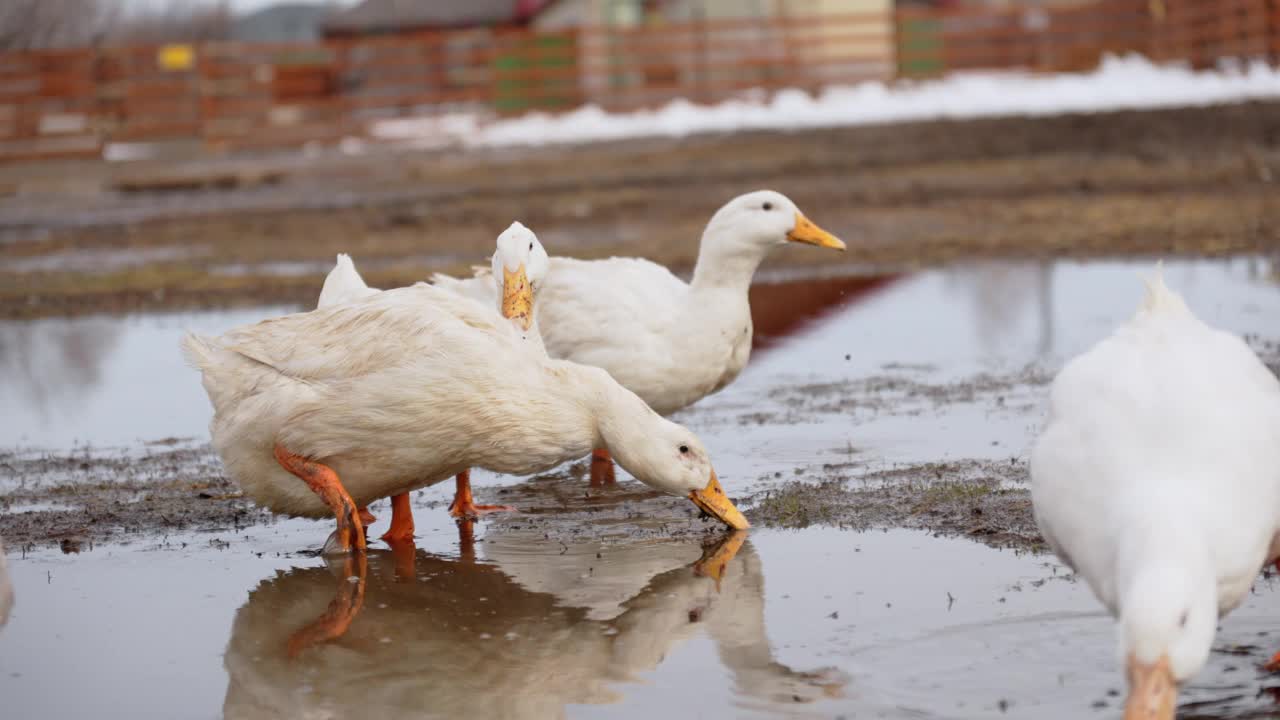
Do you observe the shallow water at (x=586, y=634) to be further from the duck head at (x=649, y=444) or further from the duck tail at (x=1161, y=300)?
the duck tail at (x=1161, y=300)

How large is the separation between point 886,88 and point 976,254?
54.8 feet

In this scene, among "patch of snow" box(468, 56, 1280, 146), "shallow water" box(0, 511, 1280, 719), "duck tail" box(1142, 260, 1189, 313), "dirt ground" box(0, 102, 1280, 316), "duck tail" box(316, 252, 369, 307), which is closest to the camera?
"shallow water" box(0, 511, 1280, 719)

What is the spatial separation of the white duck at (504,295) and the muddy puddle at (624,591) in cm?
17

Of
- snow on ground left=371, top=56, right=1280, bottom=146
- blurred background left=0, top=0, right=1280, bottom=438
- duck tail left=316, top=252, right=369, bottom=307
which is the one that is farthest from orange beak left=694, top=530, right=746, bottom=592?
snow on ground left=371, top=56, right=1280, bottom=146

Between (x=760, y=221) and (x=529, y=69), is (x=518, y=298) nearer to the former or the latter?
(x=760, y=221)

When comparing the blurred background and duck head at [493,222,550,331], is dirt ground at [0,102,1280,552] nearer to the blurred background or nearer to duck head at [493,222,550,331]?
the blurred background

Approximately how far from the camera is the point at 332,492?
6.32 meters

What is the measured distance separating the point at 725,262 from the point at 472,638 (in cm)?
338

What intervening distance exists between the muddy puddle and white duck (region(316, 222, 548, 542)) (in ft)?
0.55

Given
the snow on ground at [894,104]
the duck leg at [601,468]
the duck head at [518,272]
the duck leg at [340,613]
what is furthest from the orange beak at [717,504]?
the snow on ground at [894,104]

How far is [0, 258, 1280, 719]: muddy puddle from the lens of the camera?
475cm

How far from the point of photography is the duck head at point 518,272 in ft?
23.0

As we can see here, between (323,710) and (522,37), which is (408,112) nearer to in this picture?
(522,37)

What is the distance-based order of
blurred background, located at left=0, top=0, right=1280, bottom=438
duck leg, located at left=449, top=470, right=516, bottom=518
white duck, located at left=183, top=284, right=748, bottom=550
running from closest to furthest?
white duck, located at left=183, top=284, right=748, bottom=550, duck leg, located at left=449, top=470, right=516, bottom=518, blurred background, located at left=0, top=0, right=1280, bottom=438
